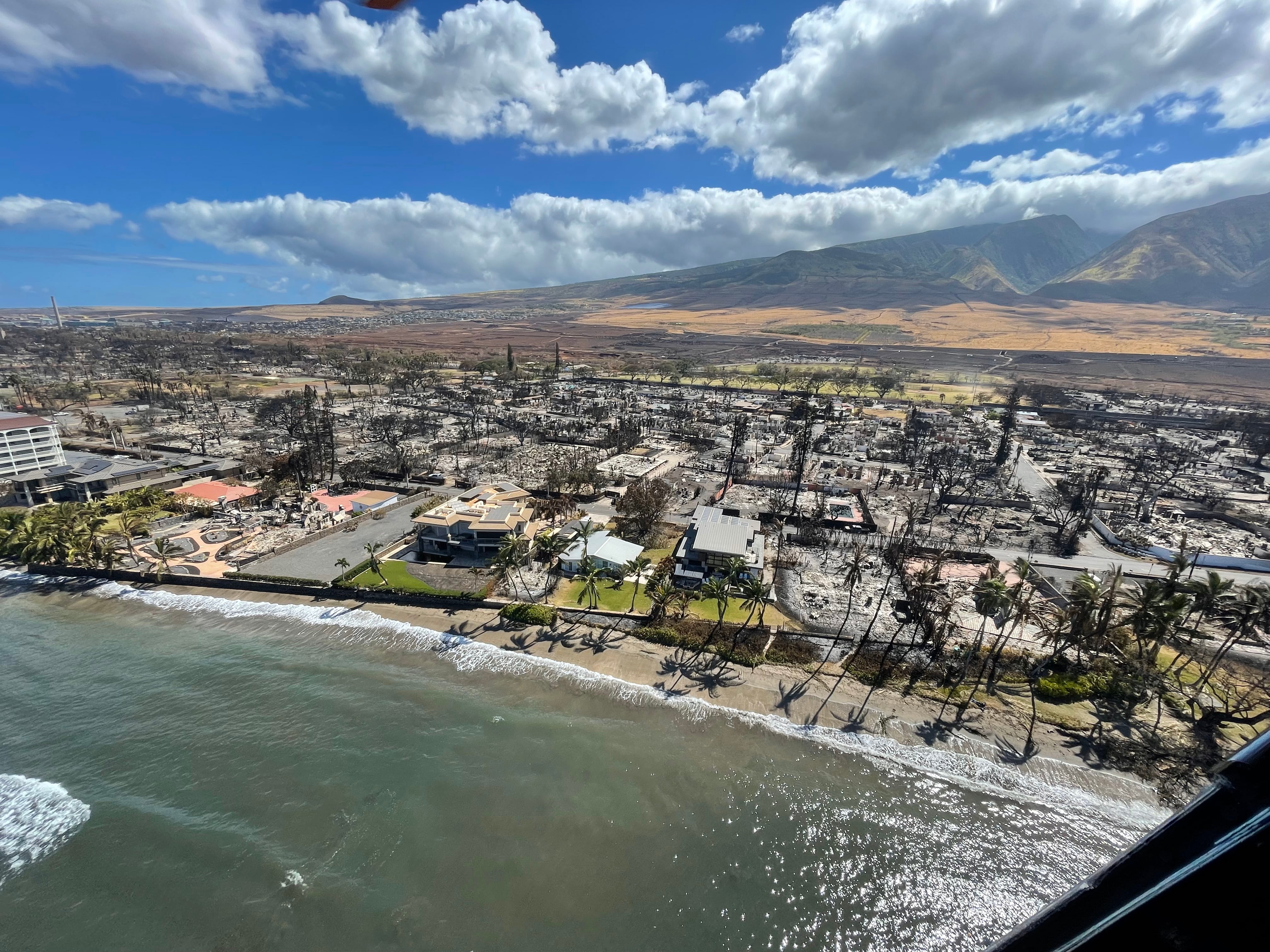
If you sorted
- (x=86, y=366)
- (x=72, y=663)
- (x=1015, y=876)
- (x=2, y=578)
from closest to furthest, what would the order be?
(x=1015, y=876) → (x=72, y=663) → (x=2, y=578) → (x=86, y=366)

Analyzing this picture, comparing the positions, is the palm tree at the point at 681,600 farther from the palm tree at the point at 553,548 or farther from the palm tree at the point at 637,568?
the palm tree at the point at 553,548

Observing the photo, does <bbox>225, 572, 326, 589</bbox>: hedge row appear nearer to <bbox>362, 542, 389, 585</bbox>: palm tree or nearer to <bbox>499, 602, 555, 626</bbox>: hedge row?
<bbox>362, 542, 389, 585</bbox>: palm tree

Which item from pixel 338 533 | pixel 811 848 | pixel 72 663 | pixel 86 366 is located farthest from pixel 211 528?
pixel 86 366

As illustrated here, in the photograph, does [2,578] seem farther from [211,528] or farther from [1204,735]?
[1204,735]

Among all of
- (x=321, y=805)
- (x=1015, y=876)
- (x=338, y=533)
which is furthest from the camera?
(x=338, y=533)

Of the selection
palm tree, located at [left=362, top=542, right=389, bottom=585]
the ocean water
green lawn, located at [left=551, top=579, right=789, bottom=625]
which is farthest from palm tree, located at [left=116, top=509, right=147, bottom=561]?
green lawn, located at [left=551, top=579, right=789, bottom=625]
